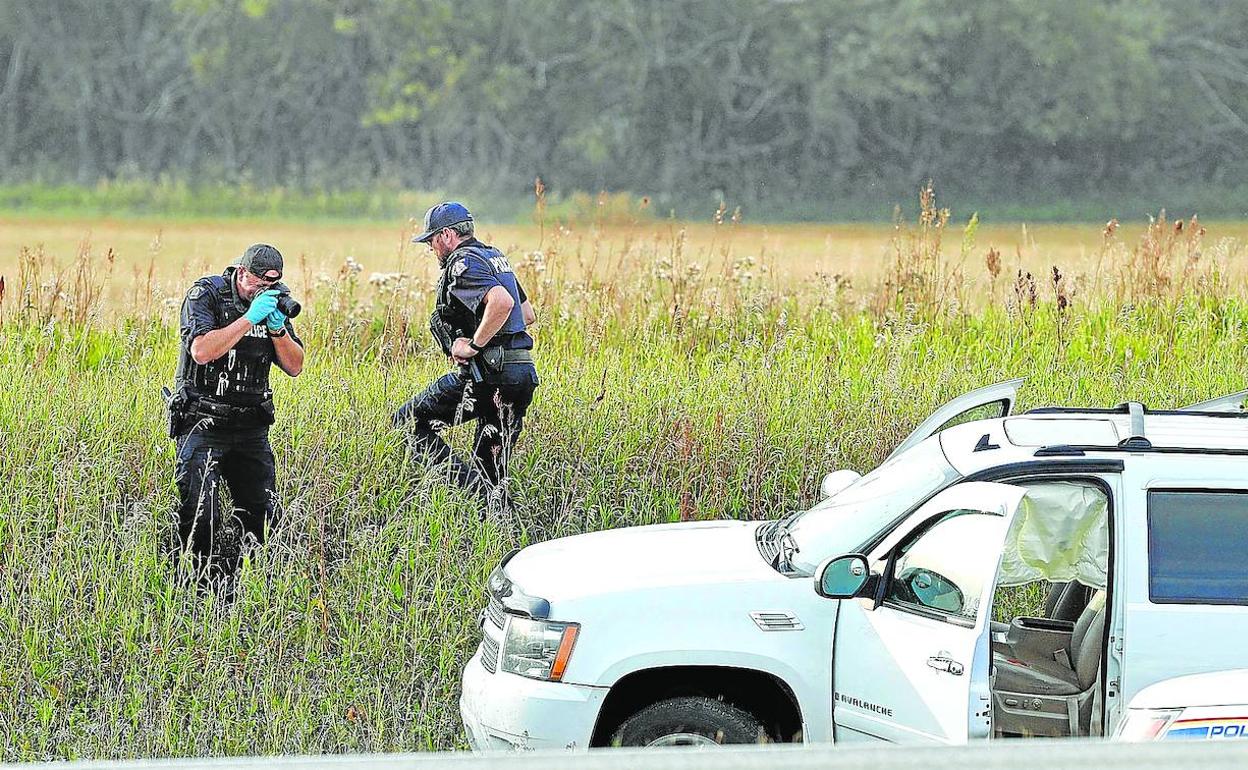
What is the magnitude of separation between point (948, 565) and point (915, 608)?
19cm

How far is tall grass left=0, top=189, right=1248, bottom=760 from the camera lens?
6.04 metres

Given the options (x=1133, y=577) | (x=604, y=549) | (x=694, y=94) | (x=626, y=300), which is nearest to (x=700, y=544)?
(x=604, y=549)

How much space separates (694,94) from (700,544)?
36.4 metres

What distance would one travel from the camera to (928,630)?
4.35m

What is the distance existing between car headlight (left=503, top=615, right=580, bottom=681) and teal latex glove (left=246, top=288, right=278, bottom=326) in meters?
2.49

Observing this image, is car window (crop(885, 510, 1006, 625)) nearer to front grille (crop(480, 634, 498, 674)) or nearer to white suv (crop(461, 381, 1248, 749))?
white suv (crop(461, 381, 1248, 749))

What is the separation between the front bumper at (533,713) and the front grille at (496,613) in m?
0.18

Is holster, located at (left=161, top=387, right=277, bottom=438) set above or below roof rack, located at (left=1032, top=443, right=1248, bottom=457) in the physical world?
below

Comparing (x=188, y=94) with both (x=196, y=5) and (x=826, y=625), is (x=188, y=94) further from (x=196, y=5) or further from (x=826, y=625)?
(x=826, y=625)

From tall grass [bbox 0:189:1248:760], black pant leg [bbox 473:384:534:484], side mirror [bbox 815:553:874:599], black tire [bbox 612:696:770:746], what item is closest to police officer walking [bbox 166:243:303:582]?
tall grass [bbox 0:189:1248:760]

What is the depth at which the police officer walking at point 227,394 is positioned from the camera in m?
6.73

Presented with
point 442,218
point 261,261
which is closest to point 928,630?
point 261,261

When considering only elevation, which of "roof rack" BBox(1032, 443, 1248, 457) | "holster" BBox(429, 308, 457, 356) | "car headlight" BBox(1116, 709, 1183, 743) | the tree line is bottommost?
"car headlight" BBox(1116, 709, 1183, 743)

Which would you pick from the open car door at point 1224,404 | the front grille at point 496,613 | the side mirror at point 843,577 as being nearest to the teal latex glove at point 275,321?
the front grille at point 496,613
